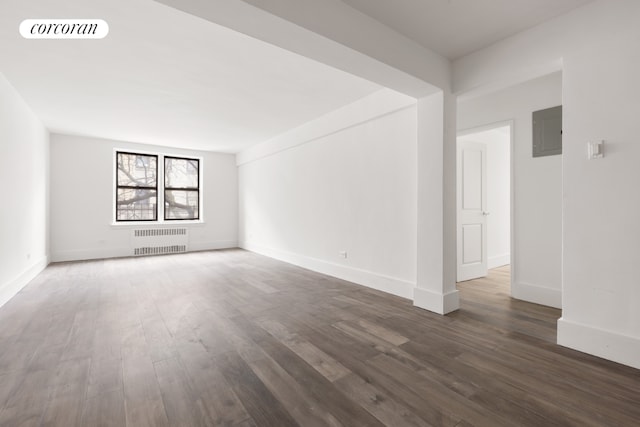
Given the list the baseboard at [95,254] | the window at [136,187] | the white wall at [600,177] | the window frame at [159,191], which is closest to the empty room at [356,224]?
the white wall at [600,177]

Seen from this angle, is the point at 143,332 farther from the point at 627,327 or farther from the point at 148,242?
the point at 148,242

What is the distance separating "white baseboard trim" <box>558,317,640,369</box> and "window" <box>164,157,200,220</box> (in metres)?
7.94

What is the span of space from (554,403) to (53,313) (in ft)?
14.4

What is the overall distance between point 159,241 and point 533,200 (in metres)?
7.61

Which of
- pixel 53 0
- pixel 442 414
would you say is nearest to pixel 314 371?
pixel 442 414

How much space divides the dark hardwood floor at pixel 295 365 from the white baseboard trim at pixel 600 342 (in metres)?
0.08

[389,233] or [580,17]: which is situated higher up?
[580,17]

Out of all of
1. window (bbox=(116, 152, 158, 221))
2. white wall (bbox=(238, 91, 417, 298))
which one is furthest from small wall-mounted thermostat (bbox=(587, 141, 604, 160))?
window (bbox=(116, 152, 158, 221))

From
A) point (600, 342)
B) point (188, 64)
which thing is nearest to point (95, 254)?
point (188, 64)

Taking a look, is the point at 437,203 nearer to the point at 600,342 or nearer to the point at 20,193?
the point at 600,342

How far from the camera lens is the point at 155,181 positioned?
7402 mm

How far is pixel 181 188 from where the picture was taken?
7801mm

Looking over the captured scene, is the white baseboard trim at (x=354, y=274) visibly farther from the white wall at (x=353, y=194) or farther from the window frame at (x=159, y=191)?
the window frame at (x=159, y=191)

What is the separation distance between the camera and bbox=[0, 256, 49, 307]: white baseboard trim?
339 centimetres
